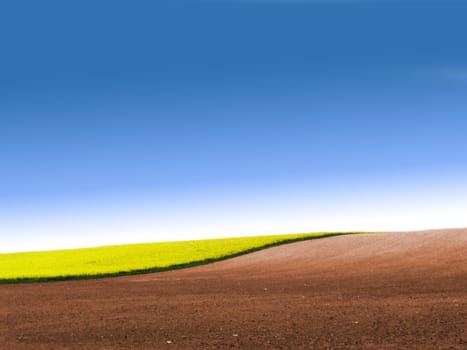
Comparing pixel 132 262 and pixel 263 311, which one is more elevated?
pixel 132 262

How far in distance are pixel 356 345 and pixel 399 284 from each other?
37.5ft

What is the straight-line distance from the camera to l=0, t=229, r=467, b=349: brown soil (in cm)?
1266

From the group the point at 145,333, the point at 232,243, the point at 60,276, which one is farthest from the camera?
the point at 232,243

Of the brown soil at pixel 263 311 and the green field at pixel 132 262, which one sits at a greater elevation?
the green field at pixel 132 262

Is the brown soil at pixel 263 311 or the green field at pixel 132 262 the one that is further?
the green field at pixel 132 262

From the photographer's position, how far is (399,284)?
73.4 feet

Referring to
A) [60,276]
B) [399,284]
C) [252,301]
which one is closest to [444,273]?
[399,284]

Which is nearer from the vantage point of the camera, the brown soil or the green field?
the brown soil

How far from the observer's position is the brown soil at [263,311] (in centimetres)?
1266

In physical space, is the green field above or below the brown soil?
above

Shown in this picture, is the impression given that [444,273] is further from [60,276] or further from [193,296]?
[60,276]

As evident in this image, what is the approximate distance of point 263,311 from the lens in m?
16.6

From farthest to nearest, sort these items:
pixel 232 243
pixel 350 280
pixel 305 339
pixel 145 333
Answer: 1. pixel 232 243
2. pixel 350 280
3. pixel 145 333
4. pixel 305 339

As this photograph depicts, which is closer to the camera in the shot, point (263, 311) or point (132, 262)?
point (263, 311)
